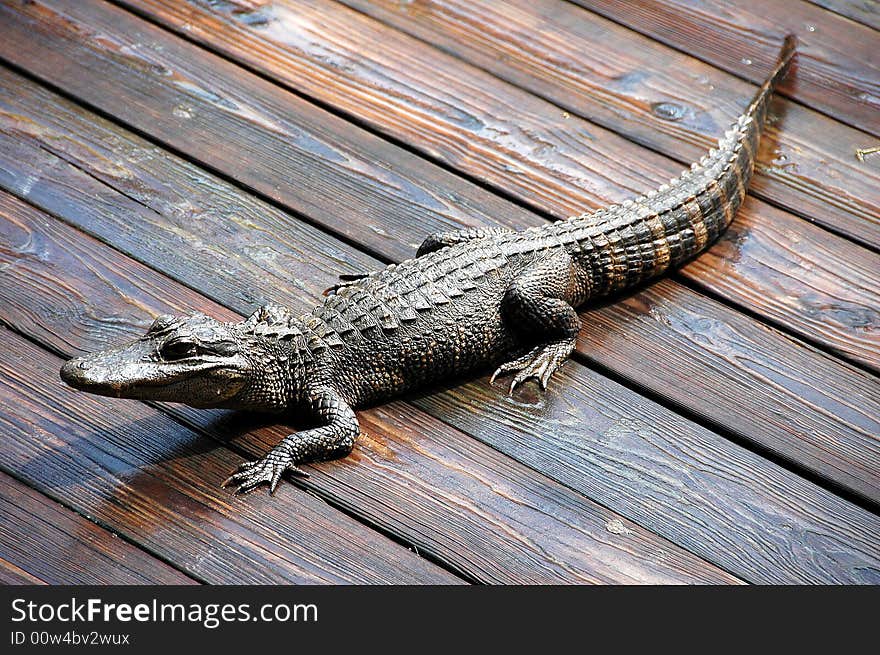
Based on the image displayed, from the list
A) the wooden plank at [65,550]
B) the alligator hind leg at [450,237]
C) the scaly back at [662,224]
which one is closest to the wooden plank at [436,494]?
the wooden plank at [65,550]

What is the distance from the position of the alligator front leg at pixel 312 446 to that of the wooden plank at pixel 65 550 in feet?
1.06

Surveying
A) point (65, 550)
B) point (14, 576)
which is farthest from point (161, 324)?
point (14, 576)

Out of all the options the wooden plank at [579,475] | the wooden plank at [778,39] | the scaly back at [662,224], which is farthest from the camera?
the wooden plank at [778,39]

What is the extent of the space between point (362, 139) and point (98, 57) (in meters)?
1.18

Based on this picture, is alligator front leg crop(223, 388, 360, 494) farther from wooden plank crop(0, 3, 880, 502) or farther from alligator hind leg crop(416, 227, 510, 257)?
alligator hind leg crop(416, 227, 510, 257)

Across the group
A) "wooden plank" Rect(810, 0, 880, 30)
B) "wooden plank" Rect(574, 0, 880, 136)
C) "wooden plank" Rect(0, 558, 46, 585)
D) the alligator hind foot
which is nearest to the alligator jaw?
"wooden plank" Rect(0, 558, 46, 585)

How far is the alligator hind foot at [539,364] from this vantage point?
10.0ft

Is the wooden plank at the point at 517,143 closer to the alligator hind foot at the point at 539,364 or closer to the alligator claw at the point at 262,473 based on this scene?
the alligator hind foot at the point at 539,364

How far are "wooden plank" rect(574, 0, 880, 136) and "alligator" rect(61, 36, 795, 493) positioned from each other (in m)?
1.09

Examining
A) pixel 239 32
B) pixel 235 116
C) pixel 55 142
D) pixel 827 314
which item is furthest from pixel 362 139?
pixel 827 314

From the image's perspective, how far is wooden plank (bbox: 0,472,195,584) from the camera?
2467 mm

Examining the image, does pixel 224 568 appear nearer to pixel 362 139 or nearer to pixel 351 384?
pixel 351 384

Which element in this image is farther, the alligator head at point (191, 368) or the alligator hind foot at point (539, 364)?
the alligator hind foot at point (539, 364)

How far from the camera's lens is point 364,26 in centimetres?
432
